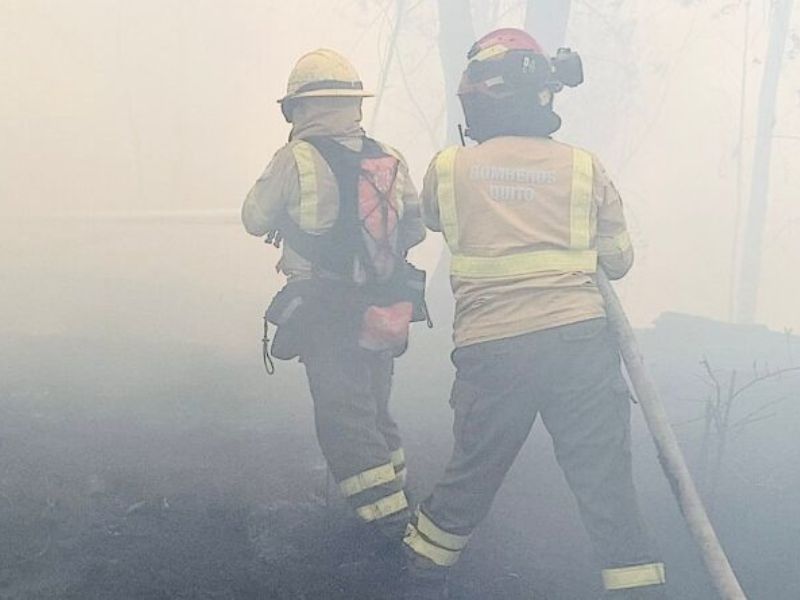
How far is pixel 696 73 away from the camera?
21469 millimetres

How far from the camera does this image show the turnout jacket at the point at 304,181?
3.57 meters

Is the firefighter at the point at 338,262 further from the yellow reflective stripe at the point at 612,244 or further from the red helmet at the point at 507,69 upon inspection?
the yellow reflective stripe at the point at 612,244

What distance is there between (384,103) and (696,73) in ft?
26.4

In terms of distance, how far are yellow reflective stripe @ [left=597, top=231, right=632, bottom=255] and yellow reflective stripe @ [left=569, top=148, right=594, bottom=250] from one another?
0.45 feet

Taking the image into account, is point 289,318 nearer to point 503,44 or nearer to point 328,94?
point 328,94

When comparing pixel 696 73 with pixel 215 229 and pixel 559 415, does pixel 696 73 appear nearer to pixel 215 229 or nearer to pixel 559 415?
pixel 215 229

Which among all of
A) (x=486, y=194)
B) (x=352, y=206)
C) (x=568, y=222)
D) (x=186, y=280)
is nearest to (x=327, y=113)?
(x=352, y=206)

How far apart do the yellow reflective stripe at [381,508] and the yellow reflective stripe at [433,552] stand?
28cm

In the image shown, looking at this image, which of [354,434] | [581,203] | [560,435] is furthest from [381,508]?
[581,203]

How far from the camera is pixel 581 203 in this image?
317 cm

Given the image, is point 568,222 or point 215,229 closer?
point 568,222

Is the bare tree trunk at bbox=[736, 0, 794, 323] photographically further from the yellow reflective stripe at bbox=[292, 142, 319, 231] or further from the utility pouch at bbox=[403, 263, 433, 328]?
the yellow reflective stripe at bbox=[292, 142, 319, 231]

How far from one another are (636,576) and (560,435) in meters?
0.54

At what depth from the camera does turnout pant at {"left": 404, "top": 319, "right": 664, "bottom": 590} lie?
3.11 m
